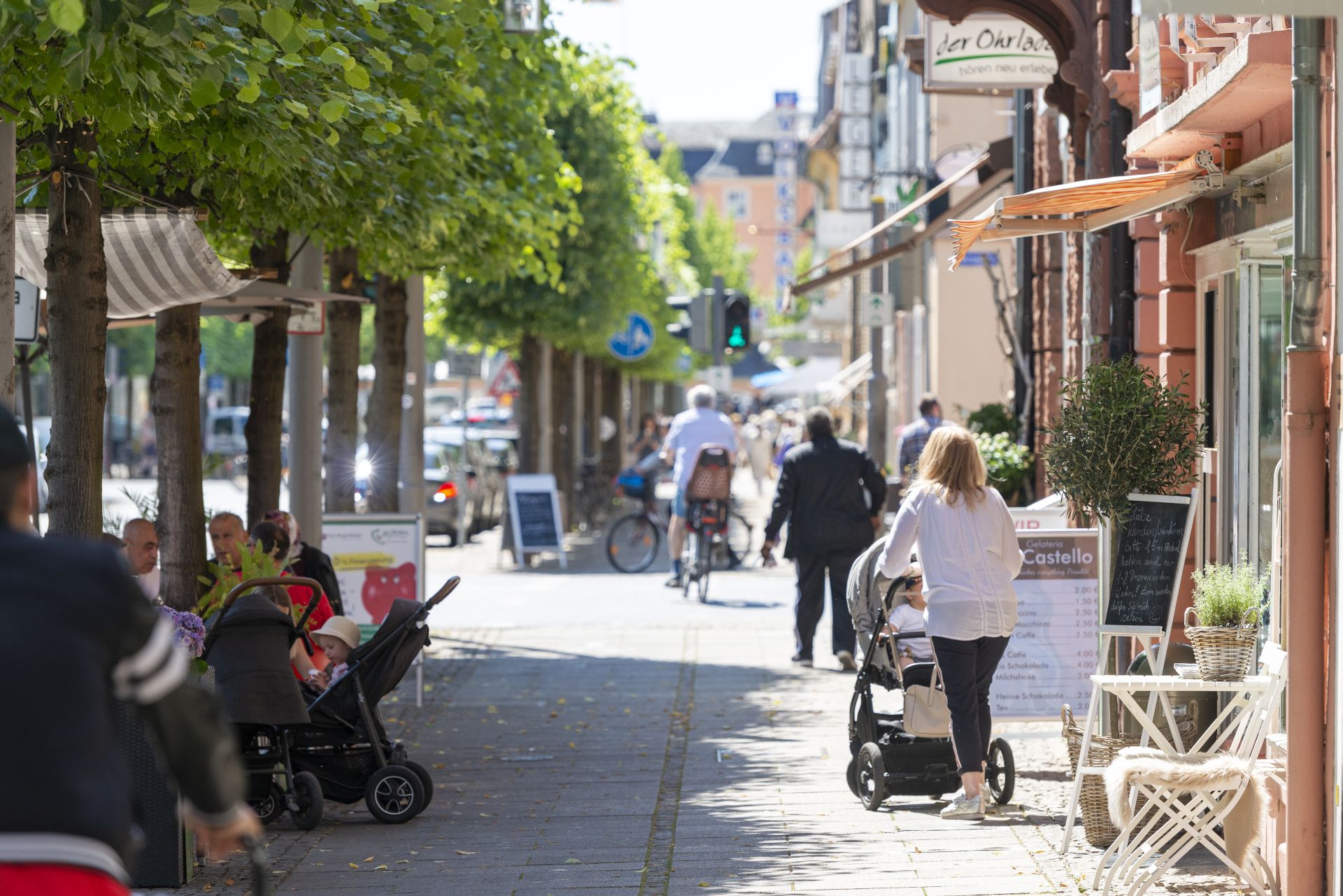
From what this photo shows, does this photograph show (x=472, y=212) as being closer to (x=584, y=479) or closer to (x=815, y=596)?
(x=815, y=596)

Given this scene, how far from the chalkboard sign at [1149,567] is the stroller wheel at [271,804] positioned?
145 inches

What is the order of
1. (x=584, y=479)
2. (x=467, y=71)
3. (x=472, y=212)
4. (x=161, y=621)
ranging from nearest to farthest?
(x=161, y=621) → (x=467, y=71) → (x=472, y=212) → (x=584, y=479)

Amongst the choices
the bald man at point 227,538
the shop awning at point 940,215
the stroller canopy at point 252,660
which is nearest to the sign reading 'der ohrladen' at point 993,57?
the shop awning at point 940,215

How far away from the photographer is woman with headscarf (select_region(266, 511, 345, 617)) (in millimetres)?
10094

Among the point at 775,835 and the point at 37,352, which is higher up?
the point at 37,352

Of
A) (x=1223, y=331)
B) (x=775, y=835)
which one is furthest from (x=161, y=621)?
(x=1223, y=331)

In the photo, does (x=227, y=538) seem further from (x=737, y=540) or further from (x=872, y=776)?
(x=737, y=540)

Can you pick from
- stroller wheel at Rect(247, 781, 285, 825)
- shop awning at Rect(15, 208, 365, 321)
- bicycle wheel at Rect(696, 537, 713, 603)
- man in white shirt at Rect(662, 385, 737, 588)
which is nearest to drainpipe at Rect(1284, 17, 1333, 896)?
stroller wheel at Rect(247, 781, 285, 825)

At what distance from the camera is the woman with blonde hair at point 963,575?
786cm

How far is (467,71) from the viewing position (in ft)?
33.8

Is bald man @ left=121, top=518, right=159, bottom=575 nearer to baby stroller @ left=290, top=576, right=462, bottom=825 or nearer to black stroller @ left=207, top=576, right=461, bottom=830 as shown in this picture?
black stroller @ left=207, top=576, right=461, bottom=830

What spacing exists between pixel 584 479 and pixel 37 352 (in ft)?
59.0

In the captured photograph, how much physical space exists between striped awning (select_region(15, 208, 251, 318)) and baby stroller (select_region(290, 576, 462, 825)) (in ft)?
6.27

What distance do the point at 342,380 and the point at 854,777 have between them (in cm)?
719
